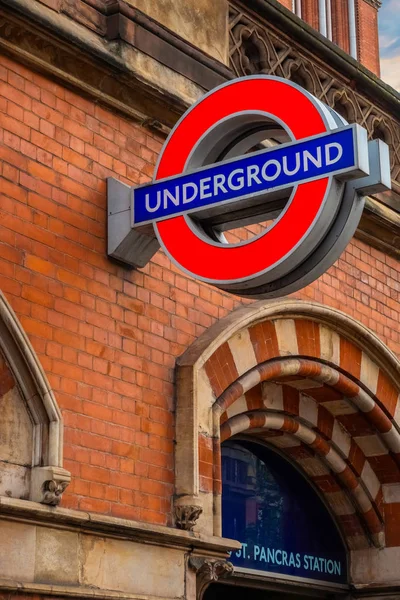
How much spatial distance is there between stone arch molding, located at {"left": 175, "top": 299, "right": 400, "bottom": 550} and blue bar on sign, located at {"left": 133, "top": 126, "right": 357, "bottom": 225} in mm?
1061

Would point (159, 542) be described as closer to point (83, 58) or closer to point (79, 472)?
point (79, 472)

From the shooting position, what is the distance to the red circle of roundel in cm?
715

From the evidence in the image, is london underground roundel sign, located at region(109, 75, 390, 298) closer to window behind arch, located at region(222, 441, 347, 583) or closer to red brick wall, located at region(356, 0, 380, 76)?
window behind arch, located at region(222, 441, 347, 583)

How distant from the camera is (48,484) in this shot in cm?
680

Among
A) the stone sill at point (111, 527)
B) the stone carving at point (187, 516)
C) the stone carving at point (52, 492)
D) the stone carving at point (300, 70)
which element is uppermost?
the stone carving at point (300, 70)

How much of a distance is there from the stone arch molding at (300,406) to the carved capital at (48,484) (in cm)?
114

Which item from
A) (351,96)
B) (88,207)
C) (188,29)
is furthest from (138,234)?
(351,96)

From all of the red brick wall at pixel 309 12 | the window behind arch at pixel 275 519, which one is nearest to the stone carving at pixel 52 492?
the window behind arch at pixel 275 519

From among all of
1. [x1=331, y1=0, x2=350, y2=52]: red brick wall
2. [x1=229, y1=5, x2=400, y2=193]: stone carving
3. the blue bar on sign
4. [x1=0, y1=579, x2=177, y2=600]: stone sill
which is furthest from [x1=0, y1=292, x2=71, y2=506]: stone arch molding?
[x1=331, y1=0, x2=350, y2=52]: red brick wall

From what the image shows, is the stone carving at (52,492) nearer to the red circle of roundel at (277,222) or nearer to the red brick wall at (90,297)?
the red brick wall at (90,297)

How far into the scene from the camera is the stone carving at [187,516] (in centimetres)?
773

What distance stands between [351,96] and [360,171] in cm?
Answer: 368

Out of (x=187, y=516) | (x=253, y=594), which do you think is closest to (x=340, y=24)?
(x=253, y=594)

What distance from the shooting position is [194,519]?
7.77 meters
